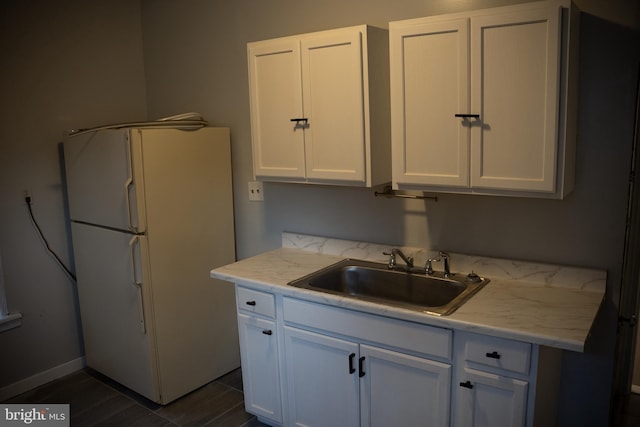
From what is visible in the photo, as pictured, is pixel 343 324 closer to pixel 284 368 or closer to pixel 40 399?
pixel 284 368

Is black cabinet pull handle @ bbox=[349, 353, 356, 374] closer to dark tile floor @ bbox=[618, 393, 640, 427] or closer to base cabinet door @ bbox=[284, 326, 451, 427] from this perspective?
base cabinet door @ bbox=[284, 326, 451, 427]

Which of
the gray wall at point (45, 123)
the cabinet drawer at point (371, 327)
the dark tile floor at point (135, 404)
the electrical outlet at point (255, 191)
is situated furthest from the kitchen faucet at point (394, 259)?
the gray wall at point (45, 123)

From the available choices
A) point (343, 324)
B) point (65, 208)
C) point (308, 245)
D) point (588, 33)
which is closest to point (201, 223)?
point (308, 245)

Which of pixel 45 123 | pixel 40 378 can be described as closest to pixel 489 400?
pixel 40 378

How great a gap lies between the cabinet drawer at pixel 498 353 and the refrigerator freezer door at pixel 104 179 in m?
1.75

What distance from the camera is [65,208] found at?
10.6ft

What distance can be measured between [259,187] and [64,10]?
1.60m

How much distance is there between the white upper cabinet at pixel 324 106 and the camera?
7.41 ft

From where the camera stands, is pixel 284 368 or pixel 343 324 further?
pixel 284 368

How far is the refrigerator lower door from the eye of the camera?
2803mm

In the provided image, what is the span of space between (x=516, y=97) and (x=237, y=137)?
1768mm

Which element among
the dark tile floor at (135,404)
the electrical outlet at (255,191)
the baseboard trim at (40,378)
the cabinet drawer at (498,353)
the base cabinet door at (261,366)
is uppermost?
the electrical outlet at (255,191)

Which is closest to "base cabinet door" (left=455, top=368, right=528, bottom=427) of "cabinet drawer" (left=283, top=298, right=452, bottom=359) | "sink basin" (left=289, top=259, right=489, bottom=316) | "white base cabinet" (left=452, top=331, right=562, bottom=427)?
"white base cabinet" (left=452, top=331, right=562, bottom=427)

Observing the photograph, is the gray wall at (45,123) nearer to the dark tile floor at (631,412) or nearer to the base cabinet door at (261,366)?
the base cabinet door at (261,366)
